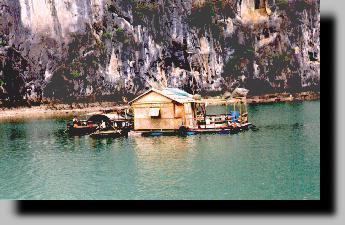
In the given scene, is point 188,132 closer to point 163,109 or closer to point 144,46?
point 163,109

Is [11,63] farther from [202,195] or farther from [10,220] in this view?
[202,195]

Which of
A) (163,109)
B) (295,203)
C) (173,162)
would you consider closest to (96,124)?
(163,109)

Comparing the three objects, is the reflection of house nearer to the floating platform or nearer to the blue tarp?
the floating platform

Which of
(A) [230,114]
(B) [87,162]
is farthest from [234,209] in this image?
(B) [87,162]

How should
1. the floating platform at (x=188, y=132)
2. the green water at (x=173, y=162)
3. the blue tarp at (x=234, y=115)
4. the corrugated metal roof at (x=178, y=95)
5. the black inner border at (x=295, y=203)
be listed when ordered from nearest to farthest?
the black inner border at (x=295, y=203) → the green water at (x=173, y=162) → the blue tarp at (x=234, y=115) → the corrugated metal roof at (x=178, y=95) → the floating platform at (x=188, y=132)

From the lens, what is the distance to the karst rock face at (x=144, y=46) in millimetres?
8188

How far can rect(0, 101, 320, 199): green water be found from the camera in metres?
7.45

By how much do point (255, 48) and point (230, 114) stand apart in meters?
0.94

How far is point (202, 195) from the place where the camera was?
7.41 m

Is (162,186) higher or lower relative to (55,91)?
lower

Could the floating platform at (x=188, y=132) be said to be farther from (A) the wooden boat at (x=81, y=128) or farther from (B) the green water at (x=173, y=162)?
(A) the wooden boat at (x=81, y=128)

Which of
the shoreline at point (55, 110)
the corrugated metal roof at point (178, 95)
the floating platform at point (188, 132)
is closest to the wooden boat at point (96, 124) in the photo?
the shoreline at point (55, 110)

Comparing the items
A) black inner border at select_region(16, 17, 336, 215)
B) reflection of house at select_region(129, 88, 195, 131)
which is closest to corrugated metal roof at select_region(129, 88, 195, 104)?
reflection of house at select_region(129, 88, 195, 131)

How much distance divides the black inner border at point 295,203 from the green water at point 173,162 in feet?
0.27
